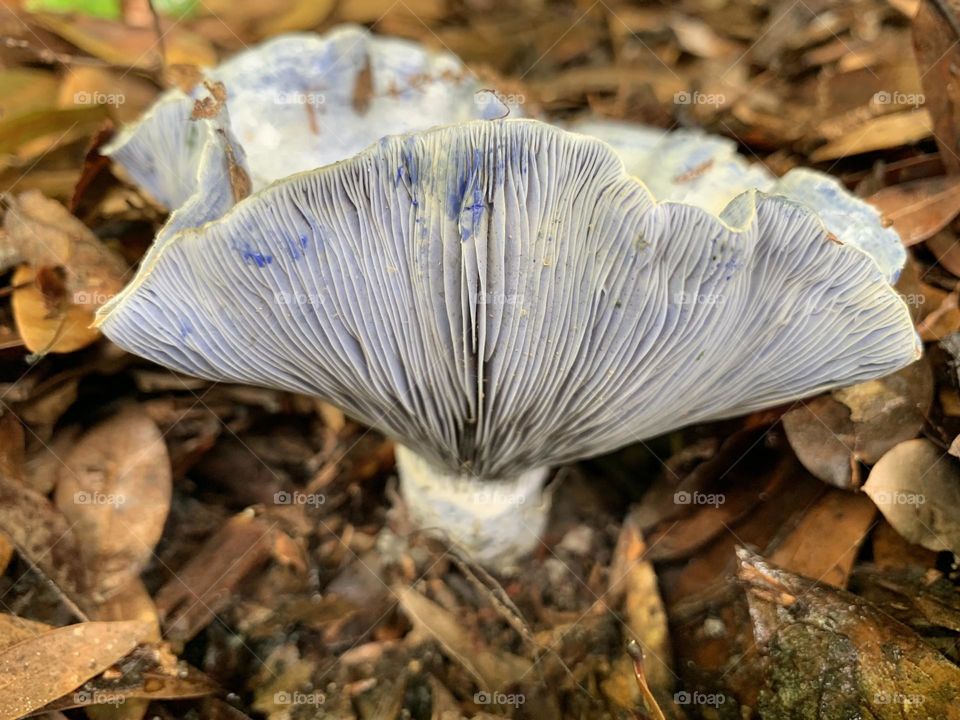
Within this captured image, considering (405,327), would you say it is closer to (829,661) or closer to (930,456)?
(829,661)

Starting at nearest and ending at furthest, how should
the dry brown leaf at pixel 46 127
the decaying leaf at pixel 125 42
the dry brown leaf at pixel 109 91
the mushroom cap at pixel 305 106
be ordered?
the mushroom cap at pixel 305 106
the dry brown leaf at pixel 46 127
the dry brown leaf at pixel 109 91
the decaying leaf at pixel 125 42

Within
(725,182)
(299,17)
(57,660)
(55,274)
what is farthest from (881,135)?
(57,660)

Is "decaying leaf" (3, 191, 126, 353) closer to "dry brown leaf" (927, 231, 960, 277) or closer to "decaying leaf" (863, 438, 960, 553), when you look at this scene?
"decaying leaf" (863, 438, 960, 553)

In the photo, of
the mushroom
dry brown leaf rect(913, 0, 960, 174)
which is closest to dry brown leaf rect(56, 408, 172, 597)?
the mushroom

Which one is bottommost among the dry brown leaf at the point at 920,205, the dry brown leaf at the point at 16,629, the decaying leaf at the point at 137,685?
the decaying leaf at the point at 137,685

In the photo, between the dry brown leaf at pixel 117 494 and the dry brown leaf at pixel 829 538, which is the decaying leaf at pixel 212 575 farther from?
the dry brown leaf at pixel 829 538

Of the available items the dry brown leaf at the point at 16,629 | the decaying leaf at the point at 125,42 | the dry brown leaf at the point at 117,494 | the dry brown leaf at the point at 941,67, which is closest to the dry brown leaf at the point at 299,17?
the decaying leaf at the point at 125,42
